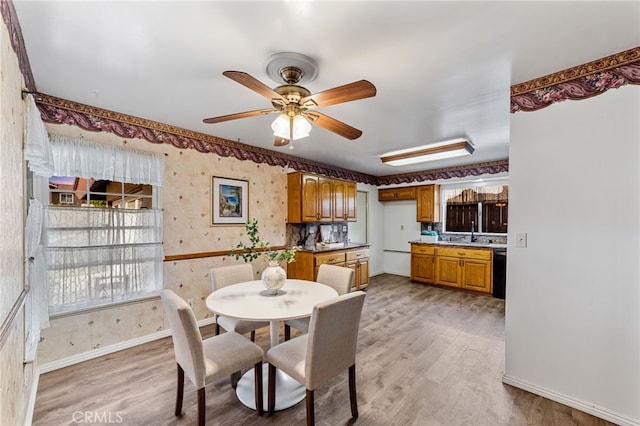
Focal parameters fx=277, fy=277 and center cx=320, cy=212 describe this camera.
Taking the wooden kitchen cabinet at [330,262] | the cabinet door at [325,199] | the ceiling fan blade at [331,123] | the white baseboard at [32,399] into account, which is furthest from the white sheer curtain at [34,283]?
the cabinet door at [325,199]

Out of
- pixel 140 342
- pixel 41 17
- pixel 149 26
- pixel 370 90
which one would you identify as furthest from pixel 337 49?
pixel 140 342

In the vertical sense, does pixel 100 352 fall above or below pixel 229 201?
below

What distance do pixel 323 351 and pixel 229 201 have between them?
258 cm

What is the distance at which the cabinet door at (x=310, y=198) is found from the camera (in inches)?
173

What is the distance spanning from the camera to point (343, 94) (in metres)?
1.64

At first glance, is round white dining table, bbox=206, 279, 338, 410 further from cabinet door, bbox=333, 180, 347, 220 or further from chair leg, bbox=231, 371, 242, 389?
cabinet door, bbox=333, 180, 347, 220

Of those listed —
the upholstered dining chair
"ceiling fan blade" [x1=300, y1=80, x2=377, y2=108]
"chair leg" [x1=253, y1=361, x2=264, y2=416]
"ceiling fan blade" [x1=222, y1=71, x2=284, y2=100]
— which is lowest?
"chair leg" [x1=253, y1=361, x2=264, y2=416]

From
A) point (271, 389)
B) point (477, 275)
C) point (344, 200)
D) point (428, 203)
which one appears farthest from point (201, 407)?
point (428, 203)

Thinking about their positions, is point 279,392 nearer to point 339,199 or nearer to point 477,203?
point 339,199

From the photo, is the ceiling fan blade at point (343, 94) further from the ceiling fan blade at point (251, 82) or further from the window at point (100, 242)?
the window at point (100, 242)

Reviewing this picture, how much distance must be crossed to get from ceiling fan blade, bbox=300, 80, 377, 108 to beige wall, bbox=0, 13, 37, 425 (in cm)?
145

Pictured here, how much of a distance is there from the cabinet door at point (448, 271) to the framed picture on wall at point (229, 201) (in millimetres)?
3715

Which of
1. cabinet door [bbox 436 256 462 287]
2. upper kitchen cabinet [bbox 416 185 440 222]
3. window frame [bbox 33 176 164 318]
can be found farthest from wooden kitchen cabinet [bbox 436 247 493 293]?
window frame [bbox 33 176 164 318]

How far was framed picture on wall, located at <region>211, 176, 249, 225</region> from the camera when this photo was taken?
358 centimetres
